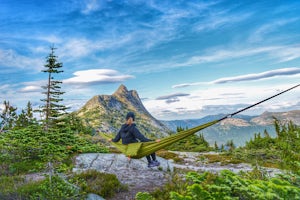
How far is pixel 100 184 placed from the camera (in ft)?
25.2

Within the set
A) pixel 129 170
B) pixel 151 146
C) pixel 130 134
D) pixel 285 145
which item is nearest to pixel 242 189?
pixel 151 146

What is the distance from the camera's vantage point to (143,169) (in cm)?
1112

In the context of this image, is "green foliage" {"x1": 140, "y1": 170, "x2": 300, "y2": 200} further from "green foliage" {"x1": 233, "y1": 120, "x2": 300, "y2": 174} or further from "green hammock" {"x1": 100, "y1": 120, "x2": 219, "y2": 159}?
"green hammock" {"x1": 100, "y1": 120, "x2": 219, "y2": 159}

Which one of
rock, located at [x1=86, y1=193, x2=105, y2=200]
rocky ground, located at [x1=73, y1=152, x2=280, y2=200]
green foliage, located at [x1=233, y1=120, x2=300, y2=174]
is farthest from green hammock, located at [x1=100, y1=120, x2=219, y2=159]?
green foliage, located at [x1=233, y1=120, x2=300, y2=174]

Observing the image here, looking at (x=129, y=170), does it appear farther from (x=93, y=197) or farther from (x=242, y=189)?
(x=242, y=189)

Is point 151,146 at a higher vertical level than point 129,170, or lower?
higher

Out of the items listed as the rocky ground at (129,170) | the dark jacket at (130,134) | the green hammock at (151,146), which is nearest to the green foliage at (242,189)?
the green hammock at (151,146)

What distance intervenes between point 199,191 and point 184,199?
29 cm

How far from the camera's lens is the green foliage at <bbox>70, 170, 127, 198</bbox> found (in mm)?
7121

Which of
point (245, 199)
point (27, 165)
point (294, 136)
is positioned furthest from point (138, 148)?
point (294, 136)

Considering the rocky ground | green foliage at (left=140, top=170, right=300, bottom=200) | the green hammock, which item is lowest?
the rocky ground

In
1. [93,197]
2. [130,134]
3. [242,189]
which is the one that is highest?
[130,134]

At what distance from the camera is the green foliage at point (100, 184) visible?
280 inches

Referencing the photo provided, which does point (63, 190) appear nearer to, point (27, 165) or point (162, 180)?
point (162, 180)
